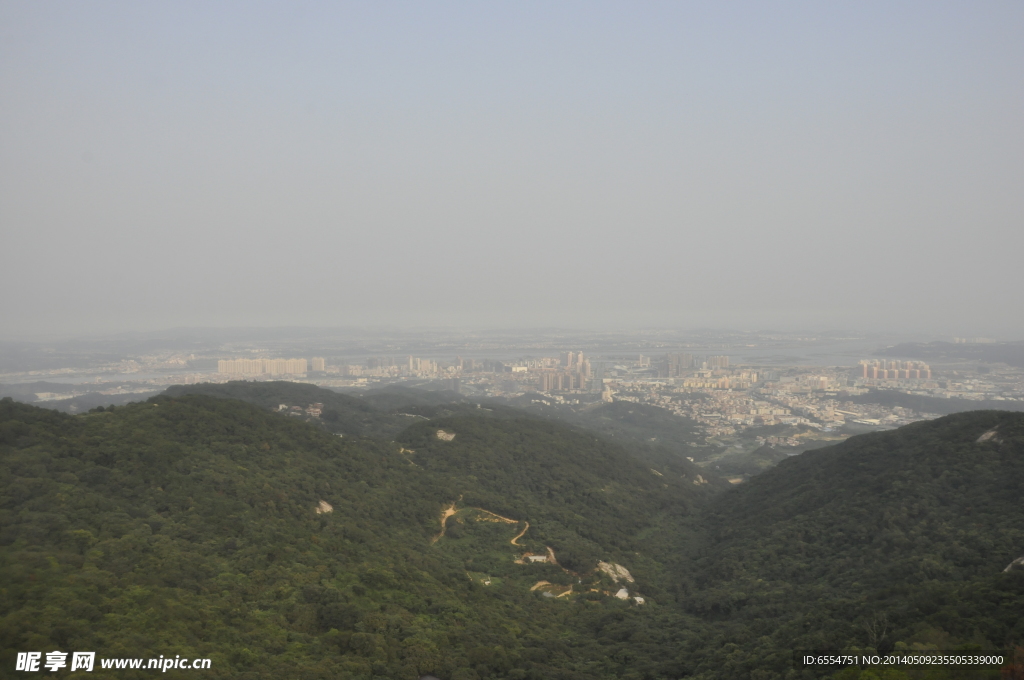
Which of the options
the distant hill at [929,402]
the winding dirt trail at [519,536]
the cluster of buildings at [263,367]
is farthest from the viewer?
the cluster of buildings at [263,367]

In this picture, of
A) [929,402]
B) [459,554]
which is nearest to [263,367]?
[459,554]

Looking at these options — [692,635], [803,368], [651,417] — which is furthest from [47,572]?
[803,368]

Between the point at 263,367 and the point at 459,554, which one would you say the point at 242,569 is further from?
the point at 263,367

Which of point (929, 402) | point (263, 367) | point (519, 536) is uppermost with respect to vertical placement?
point (263, 367)

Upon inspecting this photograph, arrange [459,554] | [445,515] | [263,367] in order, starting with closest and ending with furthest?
1. [459,554]
2. [445,515]
3. [263,367]

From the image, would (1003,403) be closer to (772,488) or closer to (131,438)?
(772,488)

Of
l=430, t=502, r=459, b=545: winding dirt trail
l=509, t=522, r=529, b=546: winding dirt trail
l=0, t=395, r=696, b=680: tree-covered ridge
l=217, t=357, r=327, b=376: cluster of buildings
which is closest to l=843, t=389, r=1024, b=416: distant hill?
l=509, t=522, r=529, b=546: winding dirt trail

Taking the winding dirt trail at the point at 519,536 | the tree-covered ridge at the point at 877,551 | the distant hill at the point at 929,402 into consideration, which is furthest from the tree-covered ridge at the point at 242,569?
the distant hill at the point at 929,402

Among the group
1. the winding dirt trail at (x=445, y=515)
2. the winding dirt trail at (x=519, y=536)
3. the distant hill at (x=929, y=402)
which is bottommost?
the winding dirt trail at (x=519, y=536)

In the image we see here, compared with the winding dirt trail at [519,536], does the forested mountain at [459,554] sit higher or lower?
higher

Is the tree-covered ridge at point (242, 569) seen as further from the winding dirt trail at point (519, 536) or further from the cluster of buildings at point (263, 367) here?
the cluster of buildings at point (263, 367)
